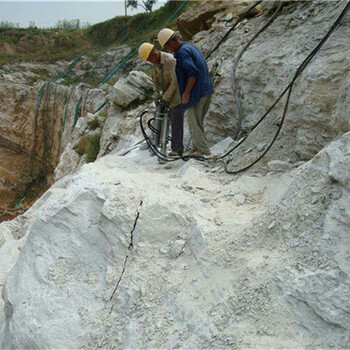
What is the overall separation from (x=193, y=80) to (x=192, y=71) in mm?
121

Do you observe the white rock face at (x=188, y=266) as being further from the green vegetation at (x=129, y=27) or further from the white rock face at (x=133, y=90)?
the green vegetation at (x=129, y=27)

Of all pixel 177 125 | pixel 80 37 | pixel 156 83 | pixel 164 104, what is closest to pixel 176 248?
pixel 177 125

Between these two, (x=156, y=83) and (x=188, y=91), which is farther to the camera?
(x=156, y=83)

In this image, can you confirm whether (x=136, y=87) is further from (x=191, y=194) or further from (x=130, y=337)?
(x=130, y=337)

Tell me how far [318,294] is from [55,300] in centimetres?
198

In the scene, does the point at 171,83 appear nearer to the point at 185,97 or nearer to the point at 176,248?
the point at 185,97

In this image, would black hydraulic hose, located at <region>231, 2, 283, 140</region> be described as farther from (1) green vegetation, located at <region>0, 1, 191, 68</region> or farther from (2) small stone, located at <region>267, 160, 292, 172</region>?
(1) green vegetation, located at <region>0, 1, 191, 68</region>

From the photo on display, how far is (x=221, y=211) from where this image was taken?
10.7 feet

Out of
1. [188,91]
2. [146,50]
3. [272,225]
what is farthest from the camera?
[146,50]

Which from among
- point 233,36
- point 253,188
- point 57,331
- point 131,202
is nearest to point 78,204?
point 131,202

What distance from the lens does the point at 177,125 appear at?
17.1 feet

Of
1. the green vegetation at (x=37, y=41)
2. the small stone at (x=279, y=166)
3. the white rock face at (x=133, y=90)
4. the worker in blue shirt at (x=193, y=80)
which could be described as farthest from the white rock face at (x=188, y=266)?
the green vegetation at (x=37, y=41)

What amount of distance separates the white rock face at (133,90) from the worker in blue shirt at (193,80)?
5.10 metres

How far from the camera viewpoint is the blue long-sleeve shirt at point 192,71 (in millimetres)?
4453
